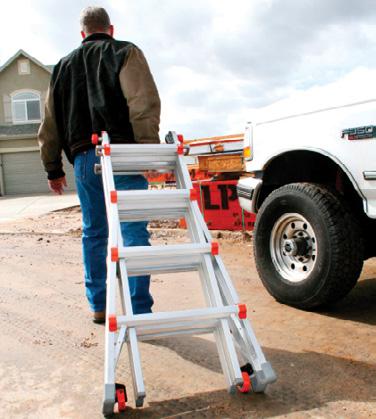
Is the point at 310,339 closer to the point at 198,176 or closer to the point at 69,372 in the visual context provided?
the point at 69,372

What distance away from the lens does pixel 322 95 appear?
3.75 metres

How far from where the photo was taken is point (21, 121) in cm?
2816

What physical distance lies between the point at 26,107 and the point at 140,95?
88.5ft

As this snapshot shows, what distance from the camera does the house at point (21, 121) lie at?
27875 millimetres

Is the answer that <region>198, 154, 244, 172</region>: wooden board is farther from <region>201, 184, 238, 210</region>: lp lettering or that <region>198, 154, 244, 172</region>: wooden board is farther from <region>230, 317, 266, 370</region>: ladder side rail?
<region>230, 317, 266, 370</region>: ladder side rail

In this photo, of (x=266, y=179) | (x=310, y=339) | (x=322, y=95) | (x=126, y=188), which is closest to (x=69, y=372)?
(x=126, y=188)

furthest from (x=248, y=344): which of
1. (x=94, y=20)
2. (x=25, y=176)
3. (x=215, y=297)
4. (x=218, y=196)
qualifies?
(x=25, y=176)

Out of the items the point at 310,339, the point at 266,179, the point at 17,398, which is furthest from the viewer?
the point at 266,179

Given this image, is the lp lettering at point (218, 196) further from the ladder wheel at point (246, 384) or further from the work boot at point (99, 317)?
the ladder wheel at point (246, 384)

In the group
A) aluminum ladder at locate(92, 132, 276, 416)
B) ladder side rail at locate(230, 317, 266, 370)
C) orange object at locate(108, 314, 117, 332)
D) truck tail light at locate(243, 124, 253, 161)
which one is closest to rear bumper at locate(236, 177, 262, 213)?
truck tail light at locate(243, 124, 253, 161)

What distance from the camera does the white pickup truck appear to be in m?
3.47

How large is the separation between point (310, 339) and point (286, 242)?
915 mm

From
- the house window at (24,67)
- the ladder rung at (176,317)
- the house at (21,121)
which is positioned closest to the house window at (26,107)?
the house at (21,121)

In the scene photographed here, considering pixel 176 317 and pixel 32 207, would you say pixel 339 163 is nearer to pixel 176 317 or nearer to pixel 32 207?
pixel 176 317
